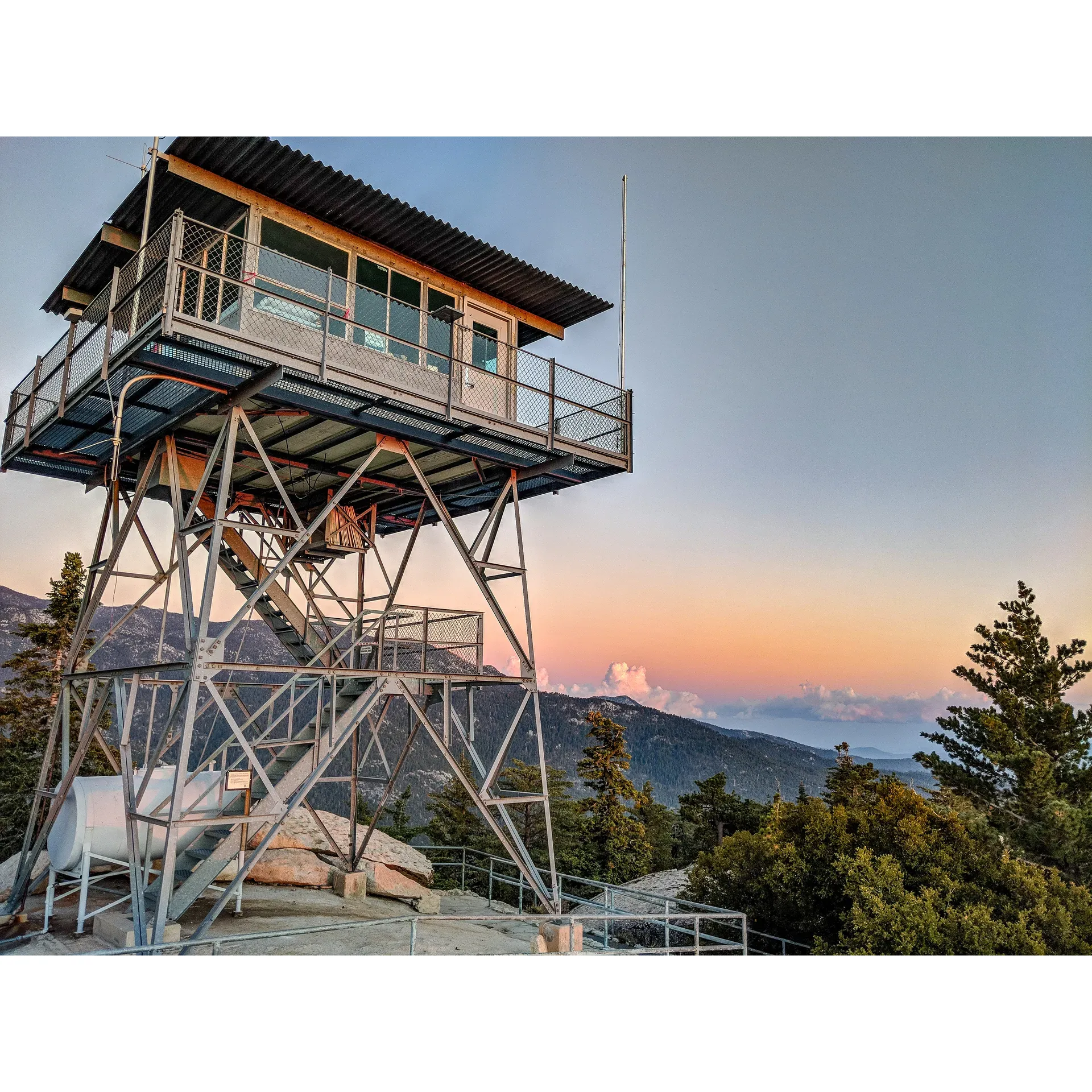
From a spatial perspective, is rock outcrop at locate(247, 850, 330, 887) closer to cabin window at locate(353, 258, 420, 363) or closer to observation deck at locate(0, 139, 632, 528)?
observation deck at locate(0, 139, 632, 528)

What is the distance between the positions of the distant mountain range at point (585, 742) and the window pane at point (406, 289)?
72.1ft

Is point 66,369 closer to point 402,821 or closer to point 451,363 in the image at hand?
point 451,363

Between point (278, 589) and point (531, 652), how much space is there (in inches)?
175

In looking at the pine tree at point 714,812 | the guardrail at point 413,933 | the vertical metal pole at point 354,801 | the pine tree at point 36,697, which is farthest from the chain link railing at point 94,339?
the pine tree at point 714,812

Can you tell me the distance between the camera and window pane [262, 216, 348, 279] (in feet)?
38.6

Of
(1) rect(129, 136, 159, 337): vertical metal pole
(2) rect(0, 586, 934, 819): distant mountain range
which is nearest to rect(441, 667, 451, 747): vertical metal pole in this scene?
(1) rect(129, 136, 159, 337): vertical metal pole

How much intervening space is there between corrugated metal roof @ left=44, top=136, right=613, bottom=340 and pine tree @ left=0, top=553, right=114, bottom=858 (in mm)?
15858

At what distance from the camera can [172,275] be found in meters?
9.69

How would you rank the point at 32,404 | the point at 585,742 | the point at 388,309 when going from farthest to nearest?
the point at 585,742, the point at 32,404, the point at 388,309

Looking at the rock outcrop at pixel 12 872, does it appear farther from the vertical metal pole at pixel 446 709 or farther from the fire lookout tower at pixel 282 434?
the vertical metal pole at pixel 446 709

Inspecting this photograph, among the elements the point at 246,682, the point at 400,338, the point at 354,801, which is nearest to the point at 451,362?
the point at 400,338

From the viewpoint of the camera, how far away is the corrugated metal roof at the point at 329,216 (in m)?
11.0

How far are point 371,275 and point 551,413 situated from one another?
349 cm
